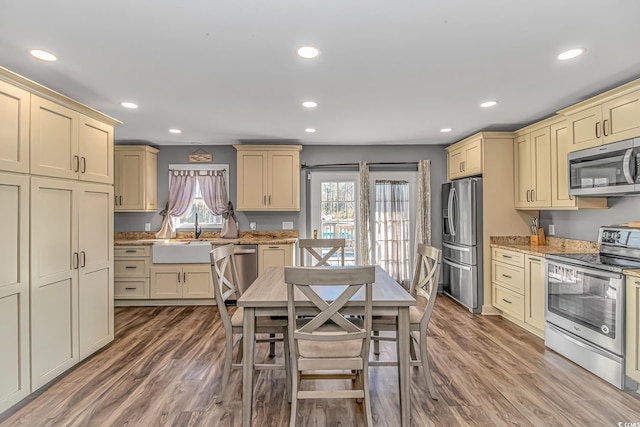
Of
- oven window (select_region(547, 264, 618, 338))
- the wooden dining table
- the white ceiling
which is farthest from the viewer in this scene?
oven window (select_region(547, 264, 618, 338))

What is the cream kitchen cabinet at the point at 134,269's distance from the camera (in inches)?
180

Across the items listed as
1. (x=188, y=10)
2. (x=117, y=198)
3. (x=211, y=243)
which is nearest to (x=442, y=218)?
(x=211, y=243)

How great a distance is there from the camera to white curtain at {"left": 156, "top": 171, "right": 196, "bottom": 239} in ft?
17.1

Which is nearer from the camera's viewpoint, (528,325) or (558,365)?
(558,365)

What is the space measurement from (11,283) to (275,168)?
324 cm

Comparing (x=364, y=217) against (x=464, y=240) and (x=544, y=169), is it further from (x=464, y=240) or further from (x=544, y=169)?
(x=544, y=169)

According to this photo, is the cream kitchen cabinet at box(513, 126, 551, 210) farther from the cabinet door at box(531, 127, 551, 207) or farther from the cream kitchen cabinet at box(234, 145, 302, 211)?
the cream kitchen cabinet at box(234, 145, 302, 211)

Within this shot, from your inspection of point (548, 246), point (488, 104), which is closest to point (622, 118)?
point (488, 104)

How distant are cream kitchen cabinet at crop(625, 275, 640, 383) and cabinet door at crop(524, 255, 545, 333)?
37.9 inches

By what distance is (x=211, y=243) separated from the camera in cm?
464

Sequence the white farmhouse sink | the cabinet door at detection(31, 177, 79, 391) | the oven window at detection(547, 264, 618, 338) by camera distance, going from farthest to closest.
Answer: the white farmhouse sink < the oven window at detection(547, 264, 618, 338) < the cabinet door at detection(31, 177, 79, 391)

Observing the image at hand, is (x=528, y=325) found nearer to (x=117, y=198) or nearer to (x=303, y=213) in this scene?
(x=303, y=213)

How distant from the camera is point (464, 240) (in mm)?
4391

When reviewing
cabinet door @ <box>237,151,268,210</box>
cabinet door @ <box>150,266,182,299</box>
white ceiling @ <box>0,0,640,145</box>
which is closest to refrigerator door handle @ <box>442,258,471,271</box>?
white ceiling @ <box>0,0,640,145</box>
